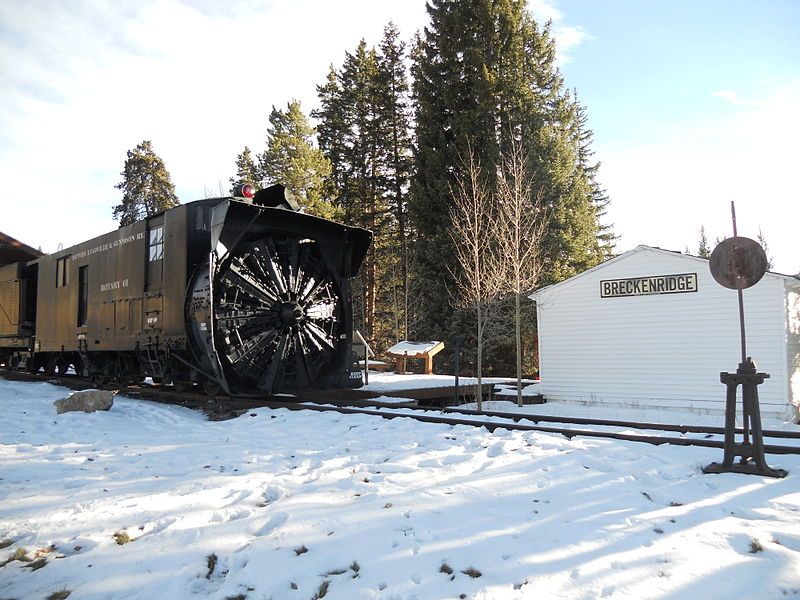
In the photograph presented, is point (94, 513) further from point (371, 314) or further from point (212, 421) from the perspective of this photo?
point (371, 314)

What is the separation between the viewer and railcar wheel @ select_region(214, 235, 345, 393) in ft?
33.7

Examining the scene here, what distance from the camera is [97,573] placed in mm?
3178

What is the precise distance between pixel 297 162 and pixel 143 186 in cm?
2064

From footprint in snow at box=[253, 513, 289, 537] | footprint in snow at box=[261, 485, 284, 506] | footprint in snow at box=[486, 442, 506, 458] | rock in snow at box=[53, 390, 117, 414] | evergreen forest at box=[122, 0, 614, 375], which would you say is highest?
evergreen forest at box=[122, 0, 614, 375]

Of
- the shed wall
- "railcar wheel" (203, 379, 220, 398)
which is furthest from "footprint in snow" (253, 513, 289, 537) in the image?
the shed wall

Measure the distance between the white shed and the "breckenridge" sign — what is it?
0.09 feet

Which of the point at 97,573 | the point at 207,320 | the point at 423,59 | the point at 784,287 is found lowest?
the point at 97,573

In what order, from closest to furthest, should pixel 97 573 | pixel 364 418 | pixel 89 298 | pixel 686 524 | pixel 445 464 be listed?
pixel 97 573 < pixel 686 524 < pixel 445 464 < pixel 364 418 < pixel 89 298

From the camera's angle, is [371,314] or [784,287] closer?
[784,287]

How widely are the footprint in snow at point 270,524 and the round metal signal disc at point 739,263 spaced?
182 inches

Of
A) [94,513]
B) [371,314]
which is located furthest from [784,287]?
[371,314]

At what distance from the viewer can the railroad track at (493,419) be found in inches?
243

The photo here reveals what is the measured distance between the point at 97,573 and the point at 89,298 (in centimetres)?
1167

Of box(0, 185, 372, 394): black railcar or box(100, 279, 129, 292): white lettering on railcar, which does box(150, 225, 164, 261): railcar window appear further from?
box(100, 279, 129, 292): white lettering on railcar
